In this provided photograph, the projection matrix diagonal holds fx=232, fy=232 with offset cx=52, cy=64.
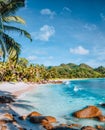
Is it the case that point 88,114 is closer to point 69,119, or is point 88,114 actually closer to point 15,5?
point 69,119

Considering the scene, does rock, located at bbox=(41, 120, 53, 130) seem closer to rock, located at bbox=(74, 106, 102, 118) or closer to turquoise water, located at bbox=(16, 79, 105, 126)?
turquoise water, located at bbox=(16, 79, 105, 126)

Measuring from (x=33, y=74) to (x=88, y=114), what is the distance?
5418 centimetres

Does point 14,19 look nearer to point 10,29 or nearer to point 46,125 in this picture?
point 10,29

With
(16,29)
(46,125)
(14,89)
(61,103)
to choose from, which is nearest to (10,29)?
(16,29)

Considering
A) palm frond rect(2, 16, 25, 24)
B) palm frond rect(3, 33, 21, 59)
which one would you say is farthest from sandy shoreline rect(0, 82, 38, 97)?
palm frond rect(3, 33, 21, 59)

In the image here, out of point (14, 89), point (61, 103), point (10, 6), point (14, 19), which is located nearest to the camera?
point (10, 6)

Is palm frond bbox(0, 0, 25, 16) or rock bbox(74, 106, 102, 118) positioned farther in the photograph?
rock bbox(74, 106, 102, 118)

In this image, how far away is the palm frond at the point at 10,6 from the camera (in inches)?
653

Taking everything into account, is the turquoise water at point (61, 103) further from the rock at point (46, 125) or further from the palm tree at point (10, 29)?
the palm tree at point (10, 29)

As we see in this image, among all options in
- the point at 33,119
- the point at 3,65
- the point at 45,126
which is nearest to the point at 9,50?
the point at 33,119

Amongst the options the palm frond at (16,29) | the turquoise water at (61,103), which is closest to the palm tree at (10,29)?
the palm frond at (16,29)

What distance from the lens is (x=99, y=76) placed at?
18612 centimetres

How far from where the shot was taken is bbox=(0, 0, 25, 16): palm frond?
16.6 meters

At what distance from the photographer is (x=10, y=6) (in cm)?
1653
